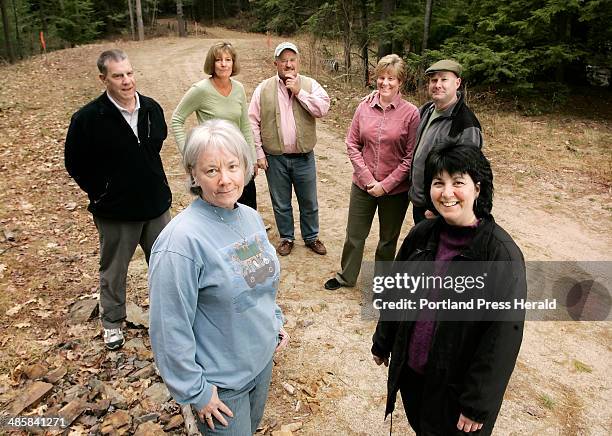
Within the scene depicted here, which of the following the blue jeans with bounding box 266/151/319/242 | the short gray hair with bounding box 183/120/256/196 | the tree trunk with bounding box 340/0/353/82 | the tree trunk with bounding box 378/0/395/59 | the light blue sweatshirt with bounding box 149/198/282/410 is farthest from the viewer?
the tree trunk with bounding box 340/0/353/82

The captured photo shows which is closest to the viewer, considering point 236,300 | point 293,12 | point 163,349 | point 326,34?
point 163,349

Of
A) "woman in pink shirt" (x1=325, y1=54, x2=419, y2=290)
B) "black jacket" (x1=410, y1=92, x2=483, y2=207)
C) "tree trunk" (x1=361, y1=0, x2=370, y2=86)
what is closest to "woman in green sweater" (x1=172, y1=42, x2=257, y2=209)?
"woman in pink shirt" (x1=325, y1=54, x2=419, y2=290)

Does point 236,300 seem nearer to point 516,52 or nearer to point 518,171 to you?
→ point 518,171

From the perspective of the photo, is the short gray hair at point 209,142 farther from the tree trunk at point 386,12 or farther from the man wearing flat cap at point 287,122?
the tree trunk at point 386,12

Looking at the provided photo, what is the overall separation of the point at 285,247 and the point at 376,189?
169cm

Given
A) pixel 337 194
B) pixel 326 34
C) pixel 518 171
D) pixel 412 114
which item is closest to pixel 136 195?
pixel 412 114

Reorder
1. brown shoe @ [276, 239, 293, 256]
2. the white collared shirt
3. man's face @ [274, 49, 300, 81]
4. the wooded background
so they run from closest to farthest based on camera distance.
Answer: the white collared shirt, man's face @ [274, 49, 300, 81], brown shoe @ [276, 239, 293, 256], the wooded background

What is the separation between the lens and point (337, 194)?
6996mm

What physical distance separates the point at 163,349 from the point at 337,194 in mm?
5465

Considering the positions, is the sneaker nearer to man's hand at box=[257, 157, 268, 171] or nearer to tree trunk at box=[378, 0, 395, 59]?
man's hand at box=[257, 157, 268, 171]

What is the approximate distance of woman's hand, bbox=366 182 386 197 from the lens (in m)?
3.91

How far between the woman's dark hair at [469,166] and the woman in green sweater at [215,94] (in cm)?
260

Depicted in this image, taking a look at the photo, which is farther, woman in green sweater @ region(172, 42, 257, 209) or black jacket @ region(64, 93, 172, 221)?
woman in green sweater @ region(172, 42, 257, 209)

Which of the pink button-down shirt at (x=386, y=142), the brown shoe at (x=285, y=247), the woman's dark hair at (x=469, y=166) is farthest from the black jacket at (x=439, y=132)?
the brown shoe at (x=285, y=247)
